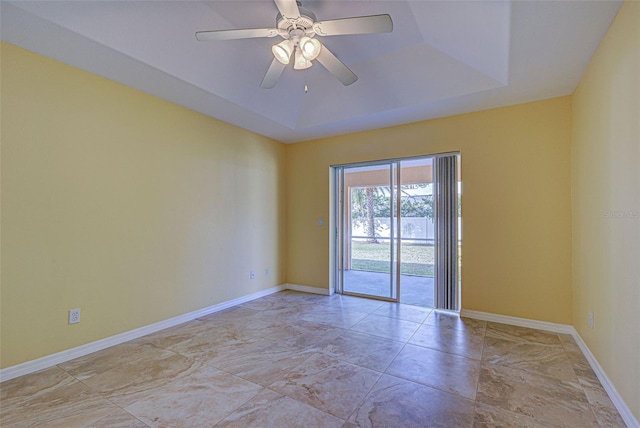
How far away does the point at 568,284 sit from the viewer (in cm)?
297

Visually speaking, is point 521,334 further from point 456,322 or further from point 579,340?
point 456,322

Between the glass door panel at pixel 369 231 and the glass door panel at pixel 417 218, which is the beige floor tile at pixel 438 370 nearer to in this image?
the glass door panel at pixel 417 218

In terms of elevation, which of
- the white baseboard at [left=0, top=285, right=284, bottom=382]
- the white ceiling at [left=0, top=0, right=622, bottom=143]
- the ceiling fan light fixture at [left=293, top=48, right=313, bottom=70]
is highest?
the white ceiling at [left=0, top=0, right=622, bottom=143]

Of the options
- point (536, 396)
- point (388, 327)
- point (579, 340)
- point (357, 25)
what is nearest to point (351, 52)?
point (357, 25)

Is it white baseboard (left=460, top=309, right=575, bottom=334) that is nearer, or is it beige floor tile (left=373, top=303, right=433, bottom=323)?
white baseboard (left=460, top=309, right=575, bottom=334)

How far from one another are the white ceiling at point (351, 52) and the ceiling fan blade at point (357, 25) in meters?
0.73

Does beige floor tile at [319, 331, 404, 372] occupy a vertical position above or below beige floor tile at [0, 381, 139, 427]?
above

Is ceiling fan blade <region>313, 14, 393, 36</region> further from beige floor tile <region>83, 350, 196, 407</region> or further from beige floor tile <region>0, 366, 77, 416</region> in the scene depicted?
beige floor tile <region>0, 366, 77, 416</region>

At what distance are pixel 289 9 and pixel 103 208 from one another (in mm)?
2437

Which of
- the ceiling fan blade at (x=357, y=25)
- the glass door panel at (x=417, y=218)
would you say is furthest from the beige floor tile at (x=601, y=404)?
the ceiling fan blade at (x=357, y=25)

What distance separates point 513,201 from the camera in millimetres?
3236

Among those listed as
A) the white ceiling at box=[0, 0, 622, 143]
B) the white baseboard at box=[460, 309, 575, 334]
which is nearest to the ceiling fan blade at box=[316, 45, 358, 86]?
the white ceiling at box=[0, 0, 622, 143]

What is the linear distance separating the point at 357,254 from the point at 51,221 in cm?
372

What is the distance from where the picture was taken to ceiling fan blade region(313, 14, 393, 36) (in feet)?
5.56
